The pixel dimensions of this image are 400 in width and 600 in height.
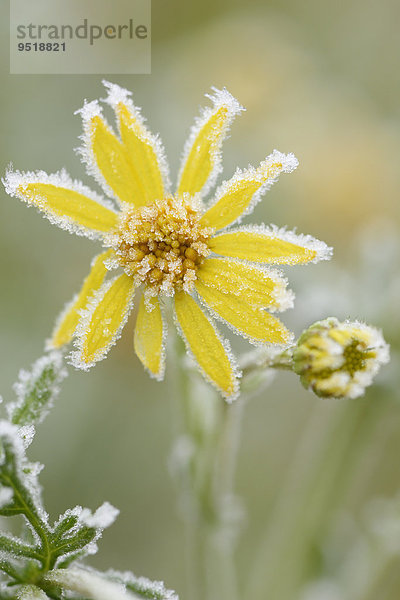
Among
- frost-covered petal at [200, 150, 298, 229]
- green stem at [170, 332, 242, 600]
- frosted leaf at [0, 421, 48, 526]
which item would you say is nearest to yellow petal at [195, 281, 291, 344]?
frost-covered petal at [200, 150, 298, 229]

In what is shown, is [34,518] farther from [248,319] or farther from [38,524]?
[248,319]

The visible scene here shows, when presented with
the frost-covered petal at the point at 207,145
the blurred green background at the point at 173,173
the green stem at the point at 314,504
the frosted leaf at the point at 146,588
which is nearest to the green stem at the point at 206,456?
the green stem at the point at 314,504

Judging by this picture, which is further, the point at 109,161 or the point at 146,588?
the point at 109,161

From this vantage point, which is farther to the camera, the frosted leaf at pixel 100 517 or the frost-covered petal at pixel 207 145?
the frost-covered petal at pixel 207 145

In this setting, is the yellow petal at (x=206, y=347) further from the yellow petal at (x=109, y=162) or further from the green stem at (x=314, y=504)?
the green stem at (x=314, y=504)

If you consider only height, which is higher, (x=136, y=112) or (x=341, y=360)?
(x=136, y=112)

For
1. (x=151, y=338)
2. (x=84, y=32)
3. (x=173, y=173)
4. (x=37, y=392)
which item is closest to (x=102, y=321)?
(x=151, y=338)
